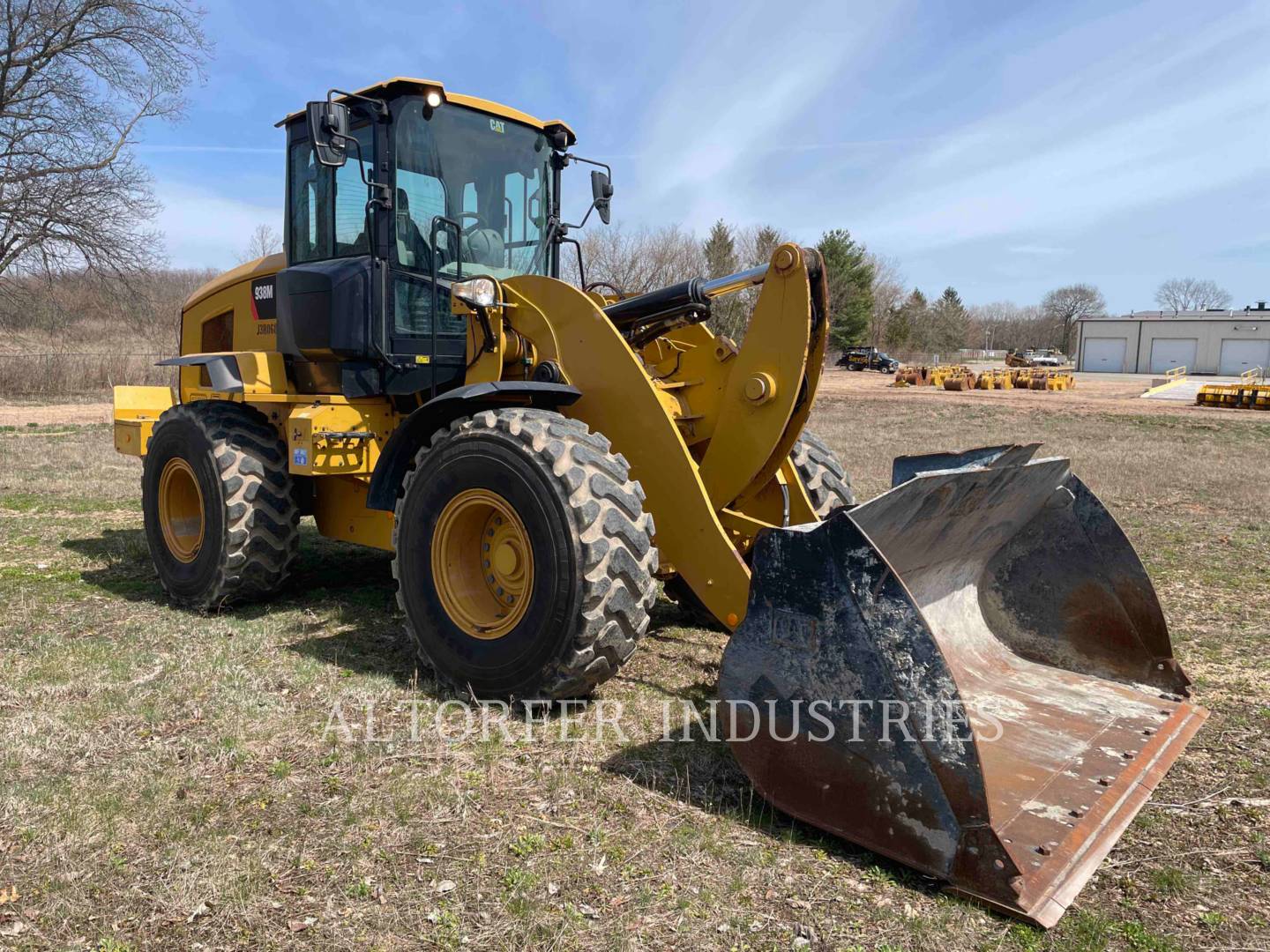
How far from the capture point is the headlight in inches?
184

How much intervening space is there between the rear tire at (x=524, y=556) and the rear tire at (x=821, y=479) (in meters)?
1.71

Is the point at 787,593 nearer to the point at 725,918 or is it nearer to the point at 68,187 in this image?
the point at 725,918

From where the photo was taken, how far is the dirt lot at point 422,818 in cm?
270

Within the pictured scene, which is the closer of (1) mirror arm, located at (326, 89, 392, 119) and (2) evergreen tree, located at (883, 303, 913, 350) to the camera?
(1) mirror arm, located at (326, 89, 392, 119)

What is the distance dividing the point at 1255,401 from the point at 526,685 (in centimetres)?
2962

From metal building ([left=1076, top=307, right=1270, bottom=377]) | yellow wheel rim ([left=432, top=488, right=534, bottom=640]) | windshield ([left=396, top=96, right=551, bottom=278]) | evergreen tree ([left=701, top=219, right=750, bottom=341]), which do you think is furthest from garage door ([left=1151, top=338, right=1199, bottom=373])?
yellow wheel rim ([left=432, top=488, right=534, bottom=640])

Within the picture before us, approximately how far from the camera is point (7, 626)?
17.7ft

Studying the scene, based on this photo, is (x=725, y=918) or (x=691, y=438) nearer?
(x=725, y=918)

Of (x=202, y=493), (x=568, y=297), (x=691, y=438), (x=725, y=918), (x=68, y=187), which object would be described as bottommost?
(x=725, y=918)

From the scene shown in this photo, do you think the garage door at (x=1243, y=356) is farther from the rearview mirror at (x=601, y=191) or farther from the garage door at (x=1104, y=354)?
the rearview mirror at (x=601, y=191)

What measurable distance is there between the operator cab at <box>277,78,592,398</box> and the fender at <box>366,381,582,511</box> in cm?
52

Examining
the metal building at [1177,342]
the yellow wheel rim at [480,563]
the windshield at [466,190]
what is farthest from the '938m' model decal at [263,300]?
the metal building at [1177,342]

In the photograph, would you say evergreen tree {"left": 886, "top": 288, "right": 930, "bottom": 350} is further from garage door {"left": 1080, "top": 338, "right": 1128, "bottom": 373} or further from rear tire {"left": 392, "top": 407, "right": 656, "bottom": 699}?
rear tire {"left": 392, "top": 407, "right": 656, "bottom": 699}

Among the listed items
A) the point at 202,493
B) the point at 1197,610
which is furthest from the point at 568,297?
the point at 1197,610
